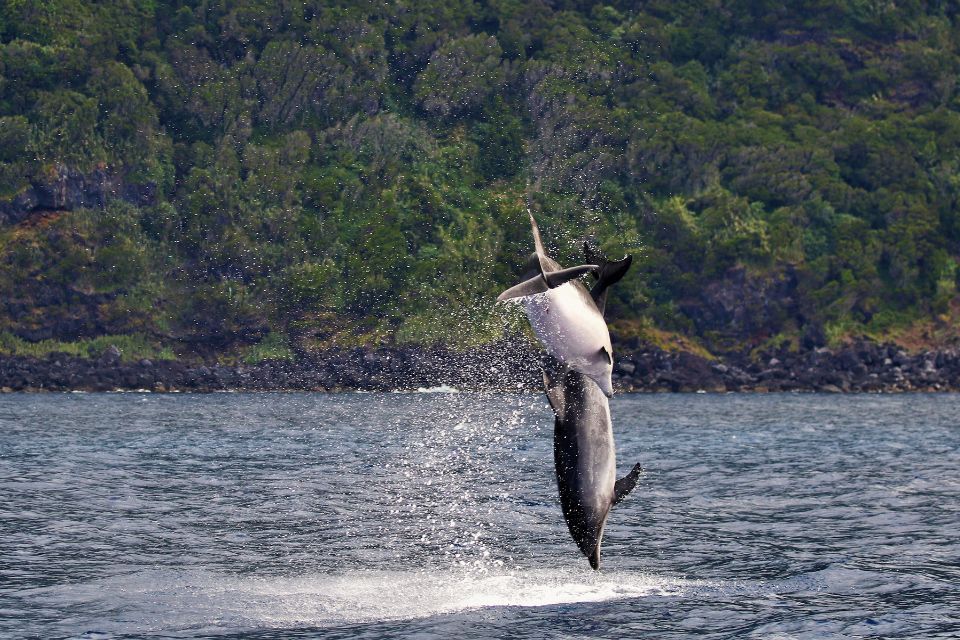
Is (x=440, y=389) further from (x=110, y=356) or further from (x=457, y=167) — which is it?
(x=457, y=167)

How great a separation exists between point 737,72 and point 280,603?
150 meters

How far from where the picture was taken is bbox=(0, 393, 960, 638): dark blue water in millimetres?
20141

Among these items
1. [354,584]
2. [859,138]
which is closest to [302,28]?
[859,138]

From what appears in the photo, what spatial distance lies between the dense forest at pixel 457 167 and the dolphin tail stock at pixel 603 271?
120123 mm

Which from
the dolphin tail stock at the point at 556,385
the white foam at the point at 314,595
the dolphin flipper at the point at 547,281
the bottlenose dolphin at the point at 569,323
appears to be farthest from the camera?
the white foam at the point at 314,595

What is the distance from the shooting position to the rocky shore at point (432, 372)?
424 ft

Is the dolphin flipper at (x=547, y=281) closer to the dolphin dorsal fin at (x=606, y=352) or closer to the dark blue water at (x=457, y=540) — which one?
the dolphin dorsal fin at (x=606, y=352)

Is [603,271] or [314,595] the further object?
[314,595]

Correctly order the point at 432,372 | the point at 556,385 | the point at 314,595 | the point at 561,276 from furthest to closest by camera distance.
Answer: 1. the point at 432,372
2. the point at 314,595
3. the point at 556,385
4. the point at 561,276

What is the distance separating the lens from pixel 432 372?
5399 inches

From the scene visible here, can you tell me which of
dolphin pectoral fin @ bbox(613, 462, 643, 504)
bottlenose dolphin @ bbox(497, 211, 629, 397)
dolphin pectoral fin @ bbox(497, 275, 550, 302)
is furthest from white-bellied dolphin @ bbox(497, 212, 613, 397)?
dolphin pectoral fin @ bbox(613, 462, 643, 504)

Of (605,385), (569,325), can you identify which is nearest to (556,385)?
(605,385)

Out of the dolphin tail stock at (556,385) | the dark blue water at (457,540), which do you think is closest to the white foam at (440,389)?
the dark blue water at (457,540)

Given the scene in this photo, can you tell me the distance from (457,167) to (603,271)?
147791 mm
